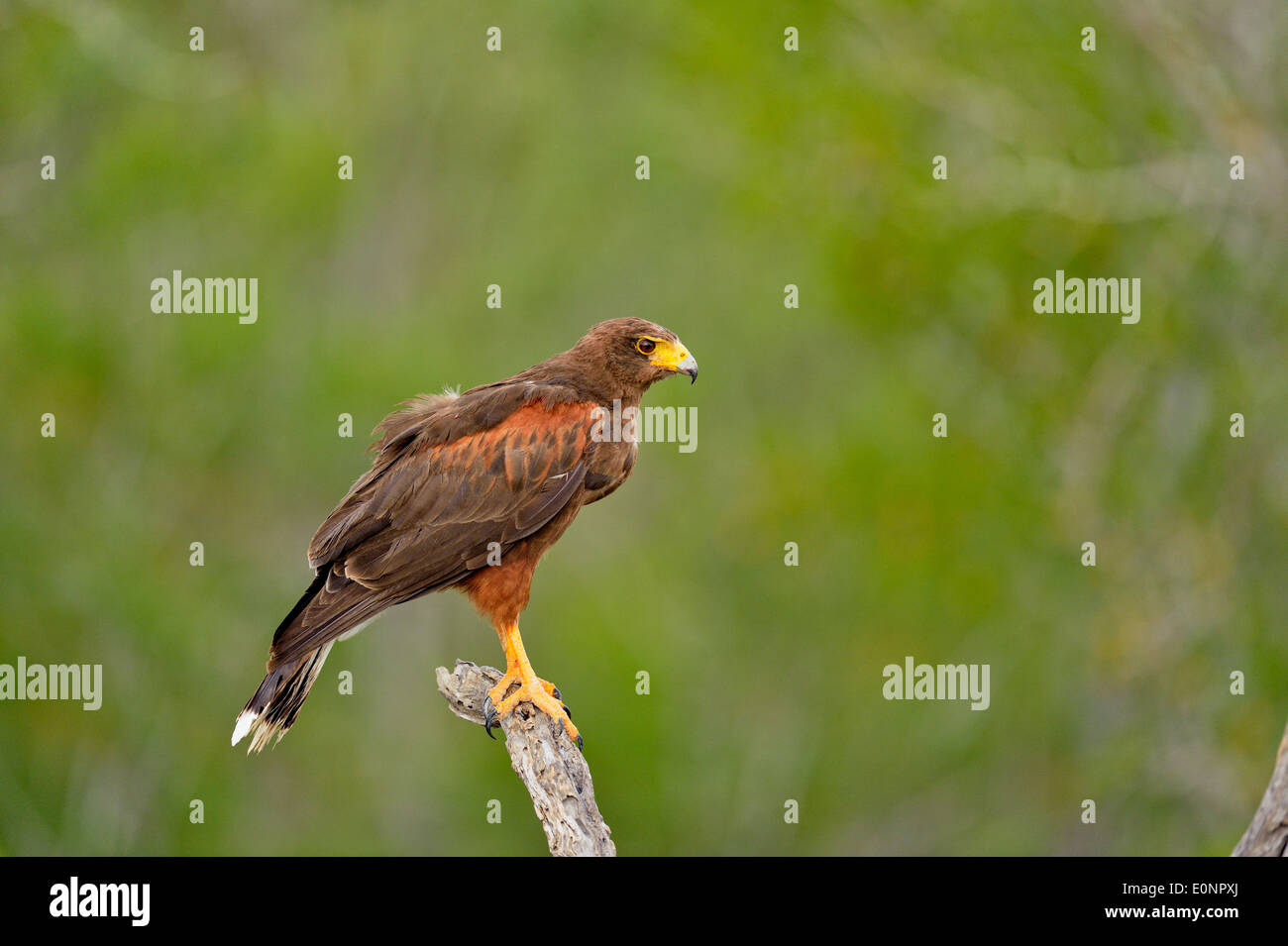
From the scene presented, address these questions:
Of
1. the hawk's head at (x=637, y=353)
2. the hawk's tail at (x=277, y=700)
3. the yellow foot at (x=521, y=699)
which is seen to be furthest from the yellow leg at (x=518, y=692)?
the hawk's head at (x=637, y=353)

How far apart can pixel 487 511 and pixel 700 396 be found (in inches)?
541

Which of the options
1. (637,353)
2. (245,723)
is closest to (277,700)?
(245,723)

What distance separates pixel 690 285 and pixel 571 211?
1.95m

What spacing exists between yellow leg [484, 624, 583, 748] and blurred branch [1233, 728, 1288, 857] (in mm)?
2780

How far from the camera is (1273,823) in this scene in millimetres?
4898

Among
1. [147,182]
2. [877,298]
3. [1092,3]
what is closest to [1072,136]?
[1092,3]

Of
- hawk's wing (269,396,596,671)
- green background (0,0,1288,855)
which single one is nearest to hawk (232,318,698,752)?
hawk's wing (269,396,596,671)

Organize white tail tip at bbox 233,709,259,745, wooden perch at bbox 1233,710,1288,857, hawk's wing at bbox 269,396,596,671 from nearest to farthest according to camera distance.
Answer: wooden perch at bbox 1233,710,1288,857 → white tail tip at bbox 233,709,259,745 → hawk's wing at bbox 269,396,596,671

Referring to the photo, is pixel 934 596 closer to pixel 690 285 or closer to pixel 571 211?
pixel 690 285

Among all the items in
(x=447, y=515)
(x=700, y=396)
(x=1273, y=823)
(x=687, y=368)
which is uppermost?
(x=700, y=396)

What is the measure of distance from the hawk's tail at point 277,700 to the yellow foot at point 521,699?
0.75 metres

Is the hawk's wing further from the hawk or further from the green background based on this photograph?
the green background

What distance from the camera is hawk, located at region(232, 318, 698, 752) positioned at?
651 cm

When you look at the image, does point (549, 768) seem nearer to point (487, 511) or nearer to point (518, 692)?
point (518, 692)
